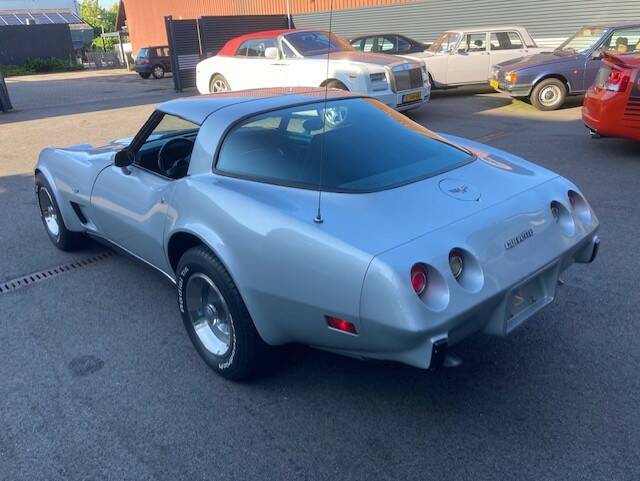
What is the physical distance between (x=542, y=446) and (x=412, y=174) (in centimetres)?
136

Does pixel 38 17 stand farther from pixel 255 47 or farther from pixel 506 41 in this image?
pixel 506 41

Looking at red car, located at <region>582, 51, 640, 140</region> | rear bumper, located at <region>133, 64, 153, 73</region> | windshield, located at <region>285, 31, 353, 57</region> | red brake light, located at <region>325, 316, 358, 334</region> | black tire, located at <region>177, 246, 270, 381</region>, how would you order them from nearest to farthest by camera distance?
red brake light, located at <region>325, 316, 358, 334</region> → black tire, located at <region>177, 246, 270, 381</region> → red car, located at <region>582, 51, 640, 140</region> → windshield, located at <region>285, 31, 353, 57</region> → rear bumper, located at <region>133, 64, 153, 73</region>

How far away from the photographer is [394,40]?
13.6 metres

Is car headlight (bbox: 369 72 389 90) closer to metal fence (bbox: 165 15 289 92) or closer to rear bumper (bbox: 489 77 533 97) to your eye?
rear bumper (bbox: 489 77 533 97)

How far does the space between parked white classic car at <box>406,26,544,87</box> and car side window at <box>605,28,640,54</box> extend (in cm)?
253

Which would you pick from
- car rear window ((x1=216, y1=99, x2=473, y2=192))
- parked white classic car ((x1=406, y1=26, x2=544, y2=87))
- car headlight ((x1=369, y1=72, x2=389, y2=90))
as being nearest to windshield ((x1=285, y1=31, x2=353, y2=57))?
car headlight ((x1=369, y1=72, x2=389, y2=90))

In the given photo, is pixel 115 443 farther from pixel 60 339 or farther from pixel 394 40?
pixel 394 40

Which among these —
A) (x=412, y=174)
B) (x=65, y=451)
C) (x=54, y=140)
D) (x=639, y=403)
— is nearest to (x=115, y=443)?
(x=65, y=451)

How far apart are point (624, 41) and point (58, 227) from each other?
961 cm

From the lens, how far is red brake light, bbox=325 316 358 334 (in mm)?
2207

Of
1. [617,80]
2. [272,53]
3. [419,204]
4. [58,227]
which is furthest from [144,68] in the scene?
[419,204]

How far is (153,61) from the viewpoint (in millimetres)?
25703

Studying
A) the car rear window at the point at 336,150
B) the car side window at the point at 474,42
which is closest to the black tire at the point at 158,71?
the car side window at the point at 474,42

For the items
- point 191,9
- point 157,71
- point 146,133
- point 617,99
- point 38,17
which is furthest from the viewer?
point 38,17
